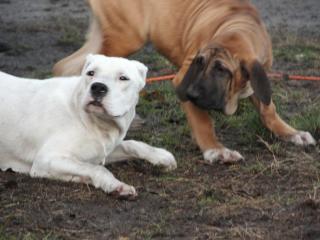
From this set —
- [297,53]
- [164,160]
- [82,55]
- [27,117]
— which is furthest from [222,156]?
[297,53]

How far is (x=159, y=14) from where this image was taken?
7.50 metres

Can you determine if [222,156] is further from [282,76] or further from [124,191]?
[282,76]

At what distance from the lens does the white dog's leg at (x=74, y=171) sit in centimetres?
526

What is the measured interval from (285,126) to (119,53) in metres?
1.55

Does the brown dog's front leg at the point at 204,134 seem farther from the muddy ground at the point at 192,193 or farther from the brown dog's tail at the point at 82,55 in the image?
the brown dog's tail at the point at 82,55

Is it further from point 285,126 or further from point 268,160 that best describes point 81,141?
point 285,126

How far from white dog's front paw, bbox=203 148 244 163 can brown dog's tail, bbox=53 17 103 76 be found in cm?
160

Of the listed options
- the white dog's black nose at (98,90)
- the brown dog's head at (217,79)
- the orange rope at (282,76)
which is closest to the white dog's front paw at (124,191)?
the white dog's black nose at (98,90)

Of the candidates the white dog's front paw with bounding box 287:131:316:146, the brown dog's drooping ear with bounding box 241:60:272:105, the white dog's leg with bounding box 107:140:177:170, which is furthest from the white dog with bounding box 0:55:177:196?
the white dog's front paw with bounding box 287:131:316:146

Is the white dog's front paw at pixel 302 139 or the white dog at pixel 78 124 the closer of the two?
the white dog at pixel 78 124

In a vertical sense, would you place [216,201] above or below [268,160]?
above

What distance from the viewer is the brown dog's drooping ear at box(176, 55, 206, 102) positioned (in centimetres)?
597

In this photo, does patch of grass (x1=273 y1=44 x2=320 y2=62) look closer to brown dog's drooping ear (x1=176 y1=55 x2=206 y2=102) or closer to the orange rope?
the orange rope

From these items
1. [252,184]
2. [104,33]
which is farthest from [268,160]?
[104,33]
